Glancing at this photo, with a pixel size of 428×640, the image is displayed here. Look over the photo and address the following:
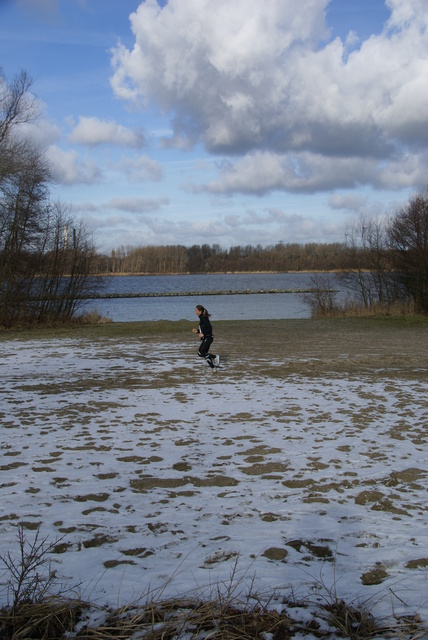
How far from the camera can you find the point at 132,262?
590 feet

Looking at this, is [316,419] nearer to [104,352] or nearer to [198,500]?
[198,500]

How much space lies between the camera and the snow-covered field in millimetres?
3570

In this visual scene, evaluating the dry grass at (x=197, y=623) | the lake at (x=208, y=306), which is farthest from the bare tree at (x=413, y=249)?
the dry grass at (x=197, y=623)

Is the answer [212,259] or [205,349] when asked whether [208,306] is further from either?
[212,259]

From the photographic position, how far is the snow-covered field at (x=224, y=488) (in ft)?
11.7

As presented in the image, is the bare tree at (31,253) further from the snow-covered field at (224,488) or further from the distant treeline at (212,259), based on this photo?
the distant treeline at (212,259)

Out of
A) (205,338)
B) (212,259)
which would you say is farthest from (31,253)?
(212,259)

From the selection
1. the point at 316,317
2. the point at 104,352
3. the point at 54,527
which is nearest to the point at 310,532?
the point at 54,527

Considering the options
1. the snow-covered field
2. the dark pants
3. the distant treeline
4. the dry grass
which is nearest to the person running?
the dark pants

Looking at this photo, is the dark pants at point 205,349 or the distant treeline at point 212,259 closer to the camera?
the dark pants at point 205,349

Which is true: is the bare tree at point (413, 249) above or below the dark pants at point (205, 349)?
above

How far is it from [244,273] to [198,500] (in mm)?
179557

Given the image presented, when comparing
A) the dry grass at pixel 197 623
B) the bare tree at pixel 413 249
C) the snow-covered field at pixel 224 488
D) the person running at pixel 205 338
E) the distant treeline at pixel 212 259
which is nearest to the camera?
the dry grass at pixel 197 623

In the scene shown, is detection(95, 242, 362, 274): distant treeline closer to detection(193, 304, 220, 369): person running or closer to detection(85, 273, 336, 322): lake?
detection(85, 273, 336, 322): lake
